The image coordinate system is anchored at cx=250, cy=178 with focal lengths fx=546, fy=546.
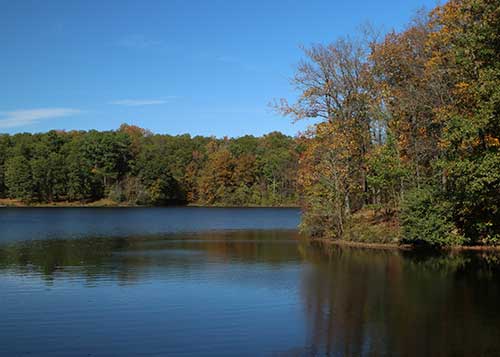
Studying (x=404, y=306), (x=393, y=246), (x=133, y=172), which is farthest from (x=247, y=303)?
(x=133, y=172)

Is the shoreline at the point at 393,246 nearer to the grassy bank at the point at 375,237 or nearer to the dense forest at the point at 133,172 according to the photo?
the grassy bank at the point at 375,237

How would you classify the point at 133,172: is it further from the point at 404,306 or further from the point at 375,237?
the point at 404,306

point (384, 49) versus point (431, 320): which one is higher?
point (384, 49)

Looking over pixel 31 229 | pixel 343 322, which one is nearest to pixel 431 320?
pixel 343 322

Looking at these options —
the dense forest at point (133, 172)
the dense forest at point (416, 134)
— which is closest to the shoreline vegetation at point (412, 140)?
the dense forest at point (416, 134)

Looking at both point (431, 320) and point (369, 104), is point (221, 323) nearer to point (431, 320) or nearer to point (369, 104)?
point (431, 320)

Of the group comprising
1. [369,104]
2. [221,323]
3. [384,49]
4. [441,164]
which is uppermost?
[384,49]

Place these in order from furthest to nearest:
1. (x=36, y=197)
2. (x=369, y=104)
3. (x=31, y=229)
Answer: (x=36, y=197) → (x=31, y=229) → (x=369, y=104)

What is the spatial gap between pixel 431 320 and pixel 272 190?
99105mm

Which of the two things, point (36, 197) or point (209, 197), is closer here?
point (36, 197)

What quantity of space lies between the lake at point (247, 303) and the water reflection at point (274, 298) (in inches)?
2.0

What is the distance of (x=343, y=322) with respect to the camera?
49.3 feet

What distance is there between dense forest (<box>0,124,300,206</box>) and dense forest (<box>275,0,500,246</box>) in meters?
61.2

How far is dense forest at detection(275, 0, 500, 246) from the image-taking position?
24.9m
